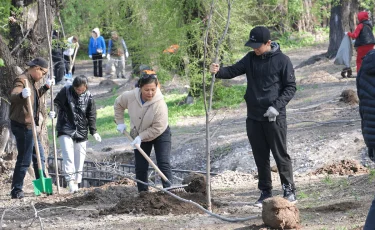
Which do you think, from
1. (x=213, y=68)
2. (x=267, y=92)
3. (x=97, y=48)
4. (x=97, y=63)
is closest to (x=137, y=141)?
(x=213, y=68)

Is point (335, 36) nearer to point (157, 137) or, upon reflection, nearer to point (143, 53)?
point (143, 53)

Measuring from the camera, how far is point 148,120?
8117mm

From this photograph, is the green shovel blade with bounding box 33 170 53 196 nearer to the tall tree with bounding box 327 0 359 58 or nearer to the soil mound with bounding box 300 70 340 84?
the soil mound with bounding box 300 70 340 84

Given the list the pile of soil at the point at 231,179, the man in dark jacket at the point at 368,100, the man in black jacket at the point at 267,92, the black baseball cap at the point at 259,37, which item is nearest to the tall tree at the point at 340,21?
the pile of soil at the point at 231,179

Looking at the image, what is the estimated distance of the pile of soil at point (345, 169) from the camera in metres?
9.16

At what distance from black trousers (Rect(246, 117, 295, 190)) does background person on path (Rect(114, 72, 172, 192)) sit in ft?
4.00

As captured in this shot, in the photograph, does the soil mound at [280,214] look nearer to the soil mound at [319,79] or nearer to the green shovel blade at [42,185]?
the green shovel blade at [42,185]

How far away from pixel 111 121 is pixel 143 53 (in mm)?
2179

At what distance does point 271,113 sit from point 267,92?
0.26 meters

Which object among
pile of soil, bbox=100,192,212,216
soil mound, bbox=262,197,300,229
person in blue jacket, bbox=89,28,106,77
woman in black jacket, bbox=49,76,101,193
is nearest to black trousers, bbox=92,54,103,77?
person in blue jacket, bbox=89,28,106,77

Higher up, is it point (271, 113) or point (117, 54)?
point (271, 113)

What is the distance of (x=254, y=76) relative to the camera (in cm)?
724

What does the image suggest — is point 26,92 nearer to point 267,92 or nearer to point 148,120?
point 148,120

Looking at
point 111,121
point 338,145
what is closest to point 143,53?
point 111,121
